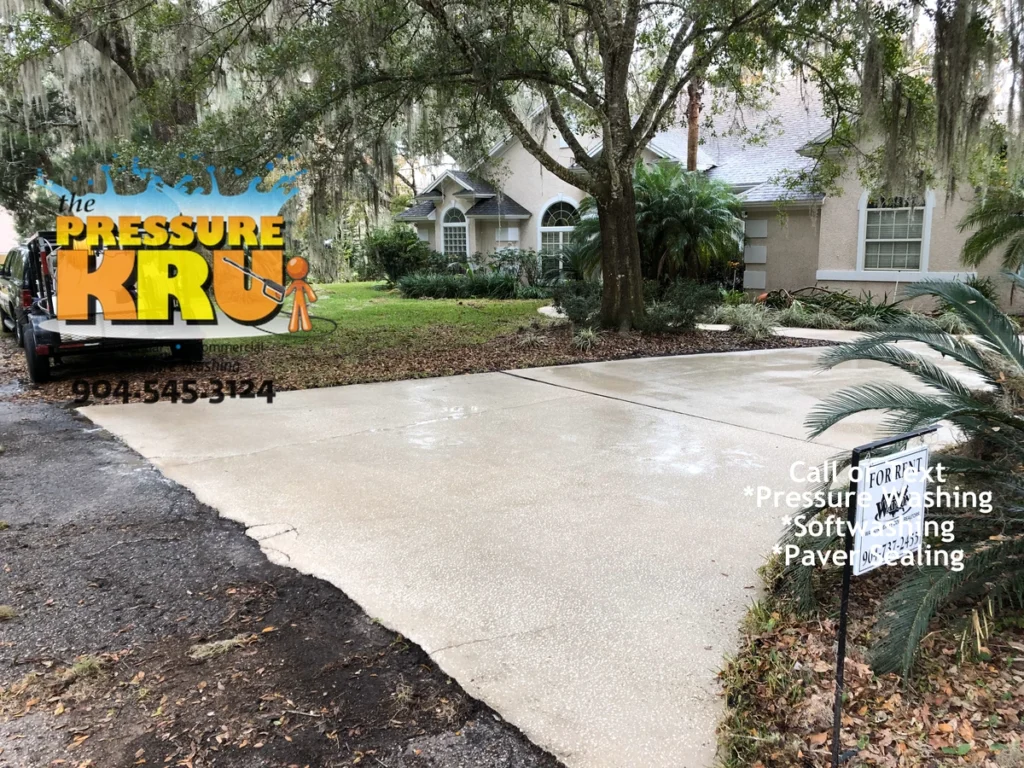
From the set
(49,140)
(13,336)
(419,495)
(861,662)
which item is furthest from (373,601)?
(49,140)

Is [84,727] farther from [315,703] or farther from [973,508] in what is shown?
[973,508]

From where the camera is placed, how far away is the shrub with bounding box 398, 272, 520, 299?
19.7 m

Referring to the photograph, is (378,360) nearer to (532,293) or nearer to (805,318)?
(805,318)

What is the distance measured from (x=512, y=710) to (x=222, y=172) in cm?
939

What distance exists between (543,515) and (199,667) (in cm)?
211

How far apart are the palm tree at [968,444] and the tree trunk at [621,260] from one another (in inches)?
313

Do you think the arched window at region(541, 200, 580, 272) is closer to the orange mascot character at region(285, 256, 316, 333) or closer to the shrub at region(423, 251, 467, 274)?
the shrub at region(423, 251, 467, 274)

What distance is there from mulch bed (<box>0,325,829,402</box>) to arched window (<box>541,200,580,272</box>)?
9044 millimetres

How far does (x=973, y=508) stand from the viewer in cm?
312

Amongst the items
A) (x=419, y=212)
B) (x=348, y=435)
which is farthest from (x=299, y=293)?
(x=419, y=212)

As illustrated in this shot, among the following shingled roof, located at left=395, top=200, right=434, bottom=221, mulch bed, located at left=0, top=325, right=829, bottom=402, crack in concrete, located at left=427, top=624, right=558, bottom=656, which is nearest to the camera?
crack in concrete, located at left=427, top=624, right=558, bottom=656

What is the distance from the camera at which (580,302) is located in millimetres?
12047

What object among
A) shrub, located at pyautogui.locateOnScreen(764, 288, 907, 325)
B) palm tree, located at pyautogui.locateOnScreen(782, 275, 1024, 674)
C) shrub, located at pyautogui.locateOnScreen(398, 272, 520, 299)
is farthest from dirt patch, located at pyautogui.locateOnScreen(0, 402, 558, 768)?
shrub, located at pyautogui.locateOnScreen(398, 272, 520, 299)

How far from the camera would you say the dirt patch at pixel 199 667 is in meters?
2.40
